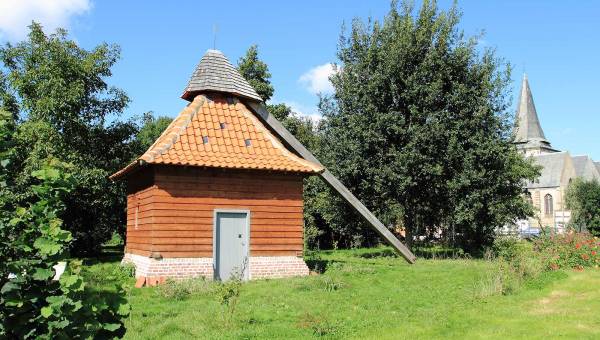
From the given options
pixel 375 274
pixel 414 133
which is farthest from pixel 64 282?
pixel 414 133

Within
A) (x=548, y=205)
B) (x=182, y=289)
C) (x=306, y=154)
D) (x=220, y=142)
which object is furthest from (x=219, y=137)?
(x=548, y=205)

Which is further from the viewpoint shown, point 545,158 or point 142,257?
point 545,158

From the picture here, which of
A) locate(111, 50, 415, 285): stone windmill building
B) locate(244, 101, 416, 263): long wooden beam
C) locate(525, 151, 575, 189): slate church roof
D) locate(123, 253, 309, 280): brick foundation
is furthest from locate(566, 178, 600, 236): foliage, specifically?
locate(111, 50, 415, 285): stone windmill building

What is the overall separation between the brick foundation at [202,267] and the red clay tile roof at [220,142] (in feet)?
9.25

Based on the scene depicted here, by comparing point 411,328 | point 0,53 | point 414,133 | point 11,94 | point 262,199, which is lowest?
point 411,328

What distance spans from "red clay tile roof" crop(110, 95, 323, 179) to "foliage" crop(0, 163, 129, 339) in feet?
34.6

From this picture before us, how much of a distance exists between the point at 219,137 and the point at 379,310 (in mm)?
8200

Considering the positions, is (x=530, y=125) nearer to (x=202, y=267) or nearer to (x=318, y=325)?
(x=202, y=267)

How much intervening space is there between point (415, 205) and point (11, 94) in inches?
800

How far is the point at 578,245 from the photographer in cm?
1645

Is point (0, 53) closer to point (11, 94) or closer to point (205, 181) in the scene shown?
point (11, 94)

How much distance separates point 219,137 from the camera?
16.6 meters

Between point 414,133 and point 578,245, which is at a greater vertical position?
point 414,133

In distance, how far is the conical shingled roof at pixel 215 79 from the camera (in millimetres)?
17359
